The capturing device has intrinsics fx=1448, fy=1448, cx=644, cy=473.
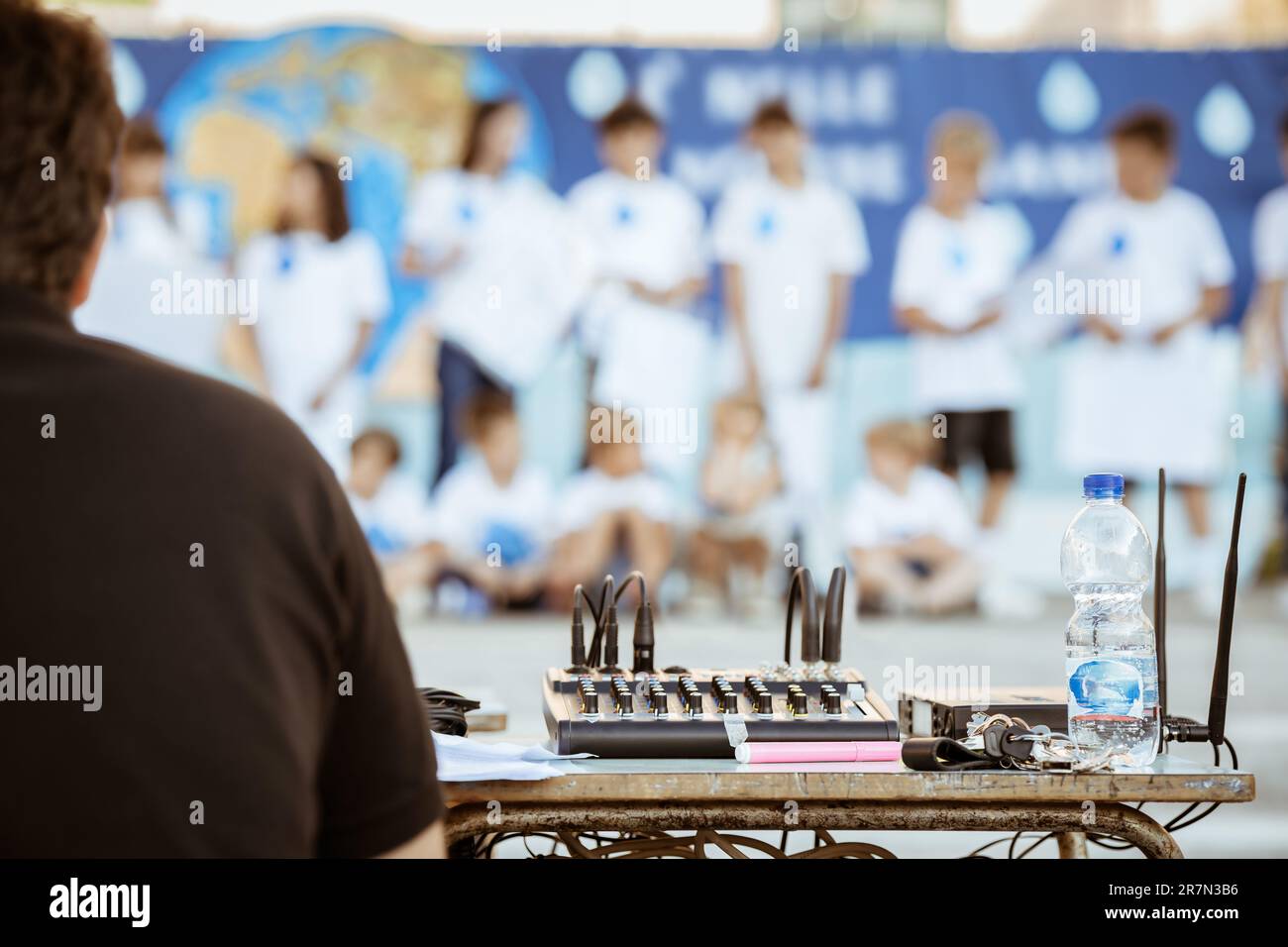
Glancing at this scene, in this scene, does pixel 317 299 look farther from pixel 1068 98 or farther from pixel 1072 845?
pixel 1072 845

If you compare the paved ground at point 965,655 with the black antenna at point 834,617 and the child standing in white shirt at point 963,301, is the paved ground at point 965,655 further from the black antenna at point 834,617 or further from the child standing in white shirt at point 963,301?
the black antenna at point 834,617

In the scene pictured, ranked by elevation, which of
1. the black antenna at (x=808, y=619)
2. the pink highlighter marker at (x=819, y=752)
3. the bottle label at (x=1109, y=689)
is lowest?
the pink highlighter marker at (x=819, y=752)

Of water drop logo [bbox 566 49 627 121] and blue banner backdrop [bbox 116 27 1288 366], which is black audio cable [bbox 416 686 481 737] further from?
water drop logo [bbox 566 49 627 121]

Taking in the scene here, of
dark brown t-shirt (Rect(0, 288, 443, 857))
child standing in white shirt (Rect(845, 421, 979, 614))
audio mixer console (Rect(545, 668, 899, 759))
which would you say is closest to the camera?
dark brown t-shirt (Rect(0, 288, 443, 857))

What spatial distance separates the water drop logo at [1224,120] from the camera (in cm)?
548

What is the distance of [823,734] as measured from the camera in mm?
1558

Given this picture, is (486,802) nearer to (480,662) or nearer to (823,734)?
(823,734)

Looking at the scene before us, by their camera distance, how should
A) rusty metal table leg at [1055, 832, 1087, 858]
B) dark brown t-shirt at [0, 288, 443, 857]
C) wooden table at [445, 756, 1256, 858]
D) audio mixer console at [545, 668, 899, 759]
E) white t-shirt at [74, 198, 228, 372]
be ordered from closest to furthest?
dark brown t-shirt at [0, 288, 443, 857] → wooden table at [445, 756, 1256, 858] → audio mixer console at [545, 668, 899, 759] → rusty metal table leg at [1055, 832, 1087, 858] → white t-shirt at [74, 198, 228, 372]

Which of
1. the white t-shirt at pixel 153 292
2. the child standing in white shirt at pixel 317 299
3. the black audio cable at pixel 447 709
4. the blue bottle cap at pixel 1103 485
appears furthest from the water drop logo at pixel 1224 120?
the black audio cable at pixel 447 709

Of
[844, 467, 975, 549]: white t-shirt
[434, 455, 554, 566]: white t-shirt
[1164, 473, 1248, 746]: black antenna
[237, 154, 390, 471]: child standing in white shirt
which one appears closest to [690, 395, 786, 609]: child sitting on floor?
[844, 467, 975, 549]: white t-shirt

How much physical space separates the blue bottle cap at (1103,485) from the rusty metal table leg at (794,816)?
0.37m

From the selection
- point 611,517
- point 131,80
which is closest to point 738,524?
point 611,517

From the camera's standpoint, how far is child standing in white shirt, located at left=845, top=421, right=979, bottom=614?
5.32 m
